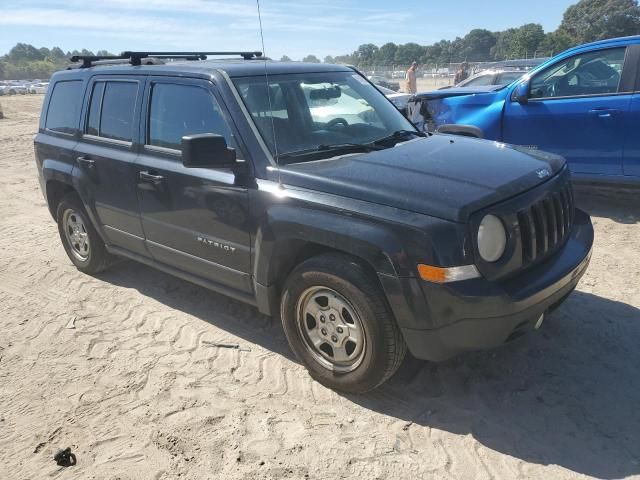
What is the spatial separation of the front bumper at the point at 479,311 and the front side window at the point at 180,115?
167 centimetres

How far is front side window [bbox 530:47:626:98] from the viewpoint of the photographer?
6.14 m

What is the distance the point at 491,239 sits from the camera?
2818 millimetres

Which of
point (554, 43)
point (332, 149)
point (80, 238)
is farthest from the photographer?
point (554, 43)

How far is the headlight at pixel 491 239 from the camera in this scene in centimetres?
277

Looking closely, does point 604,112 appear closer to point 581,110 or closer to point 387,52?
point 581,110

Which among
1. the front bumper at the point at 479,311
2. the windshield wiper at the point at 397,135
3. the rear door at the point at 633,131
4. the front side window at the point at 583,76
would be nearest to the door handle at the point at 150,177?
the windshield wiper at the point at 397,135

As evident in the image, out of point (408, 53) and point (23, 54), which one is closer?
point (408, 53)

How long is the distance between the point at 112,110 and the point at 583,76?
519cm

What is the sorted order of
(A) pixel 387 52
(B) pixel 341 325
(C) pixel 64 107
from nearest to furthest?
(B) pixel 341 325, (C) pixel 64 107, (A) pixel 387 52

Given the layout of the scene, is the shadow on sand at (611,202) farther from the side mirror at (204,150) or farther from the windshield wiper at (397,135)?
the side mirror at (204,150)

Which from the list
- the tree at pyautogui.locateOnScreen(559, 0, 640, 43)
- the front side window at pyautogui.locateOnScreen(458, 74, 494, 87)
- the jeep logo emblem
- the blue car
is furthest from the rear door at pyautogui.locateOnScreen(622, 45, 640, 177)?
the tree at pyautogui.locateOnScreen(559, 0, 640, 43)

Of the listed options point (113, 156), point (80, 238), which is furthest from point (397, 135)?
point (80, 238)

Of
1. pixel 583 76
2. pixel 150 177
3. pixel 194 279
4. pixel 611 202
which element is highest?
pixel 583 76

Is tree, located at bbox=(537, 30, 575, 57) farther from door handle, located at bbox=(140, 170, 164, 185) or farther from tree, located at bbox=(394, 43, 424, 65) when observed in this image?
door handle, located at bbox=(140, 170, 164, 185)
